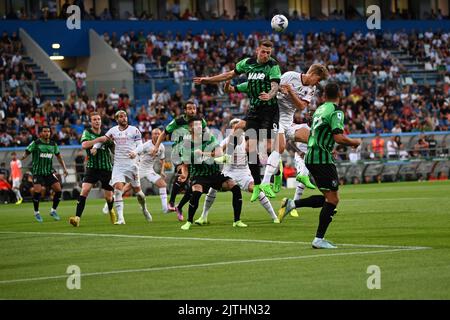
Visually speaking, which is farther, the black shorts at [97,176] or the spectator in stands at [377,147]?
the spectator in stands at [377,147]

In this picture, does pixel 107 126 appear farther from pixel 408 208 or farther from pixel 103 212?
pixel 408 208

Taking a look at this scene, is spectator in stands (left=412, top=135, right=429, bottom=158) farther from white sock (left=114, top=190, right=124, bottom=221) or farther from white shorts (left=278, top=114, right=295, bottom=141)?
white shorts (left=278, top=114, right=295, bottom=141)

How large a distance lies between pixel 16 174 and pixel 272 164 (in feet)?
60.6

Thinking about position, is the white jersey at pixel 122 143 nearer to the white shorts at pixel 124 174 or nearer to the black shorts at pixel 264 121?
the white shorts at pixel 124 174

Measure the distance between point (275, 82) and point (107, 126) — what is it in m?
22.9

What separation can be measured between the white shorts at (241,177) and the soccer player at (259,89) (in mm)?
1998

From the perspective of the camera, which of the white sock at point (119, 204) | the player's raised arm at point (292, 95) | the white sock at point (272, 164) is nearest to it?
the player's raised arm at point (292, 95)

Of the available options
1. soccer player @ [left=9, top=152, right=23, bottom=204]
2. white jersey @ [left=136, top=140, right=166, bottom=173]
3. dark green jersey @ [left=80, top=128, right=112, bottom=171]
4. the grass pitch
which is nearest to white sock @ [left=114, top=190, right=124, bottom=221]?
the grass pitch

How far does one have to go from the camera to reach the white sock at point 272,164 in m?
19.8

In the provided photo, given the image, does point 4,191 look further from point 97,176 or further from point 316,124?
point 316,124

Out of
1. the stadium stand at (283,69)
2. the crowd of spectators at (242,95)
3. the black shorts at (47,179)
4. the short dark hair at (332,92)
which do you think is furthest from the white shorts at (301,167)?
the stadium stand at (283,69)

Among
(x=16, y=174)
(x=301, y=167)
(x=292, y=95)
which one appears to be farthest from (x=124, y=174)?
(x=16, y=174)
